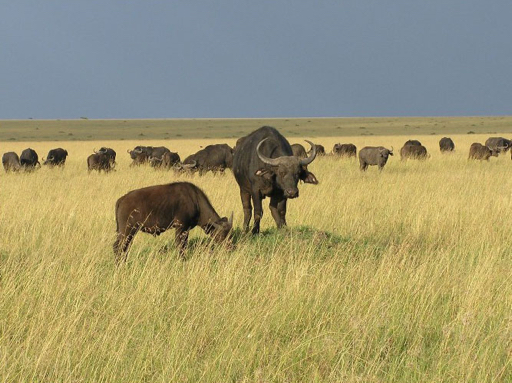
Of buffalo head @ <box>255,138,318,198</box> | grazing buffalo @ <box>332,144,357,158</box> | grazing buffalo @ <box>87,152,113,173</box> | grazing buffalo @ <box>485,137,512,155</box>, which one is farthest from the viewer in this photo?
grazing buffalo @ <box>485,137,512,155</box>

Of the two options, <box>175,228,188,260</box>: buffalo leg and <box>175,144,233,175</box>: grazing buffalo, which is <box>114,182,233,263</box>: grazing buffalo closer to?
<box>175,228,188,260</box>: buffalo leg

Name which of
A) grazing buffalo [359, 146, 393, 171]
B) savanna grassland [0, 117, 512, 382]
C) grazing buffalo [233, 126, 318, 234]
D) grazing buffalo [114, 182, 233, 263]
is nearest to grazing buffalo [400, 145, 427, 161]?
grazing buffalo [359, 146, 393, 171]

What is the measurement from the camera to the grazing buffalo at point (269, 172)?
363 inches

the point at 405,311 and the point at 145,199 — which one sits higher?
the point at 145,199

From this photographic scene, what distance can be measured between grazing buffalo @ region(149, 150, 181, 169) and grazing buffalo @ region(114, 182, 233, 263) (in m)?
16.4

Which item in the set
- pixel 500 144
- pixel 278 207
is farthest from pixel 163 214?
pixel 500 144

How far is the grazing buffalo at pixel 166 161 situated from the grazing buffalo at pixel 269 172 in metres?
13.9

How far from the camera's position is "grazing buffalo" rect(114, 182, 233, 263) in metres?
7.92

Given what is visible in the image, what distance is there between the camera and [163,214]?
7.96m

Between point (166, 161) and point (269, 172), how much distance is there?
53.5 ft

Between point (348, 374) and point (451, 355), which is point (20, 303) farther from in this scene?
point (451, 355)

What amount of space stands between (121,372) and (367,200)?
33.4ft

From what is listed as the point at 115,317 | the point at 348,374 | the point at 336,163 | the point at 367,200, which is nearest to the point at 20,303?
the point at 115,317

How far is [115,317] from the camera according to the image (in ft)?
15.9
